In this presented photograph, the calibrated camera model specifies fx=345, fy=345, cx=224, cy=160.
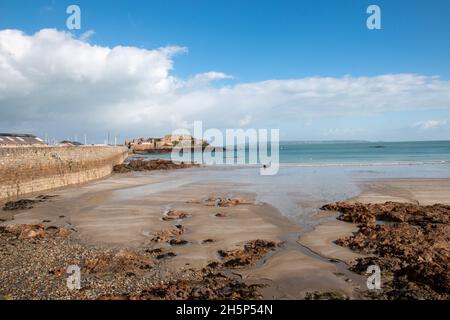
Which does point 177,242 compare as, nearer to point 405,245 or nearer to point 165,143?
point 405,245

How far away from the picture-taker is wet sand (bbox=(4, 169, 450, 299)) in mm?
7781

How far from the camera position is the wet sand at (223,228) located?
306 inches

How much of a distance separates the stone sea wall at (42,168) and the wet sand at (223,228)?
206 centimetres

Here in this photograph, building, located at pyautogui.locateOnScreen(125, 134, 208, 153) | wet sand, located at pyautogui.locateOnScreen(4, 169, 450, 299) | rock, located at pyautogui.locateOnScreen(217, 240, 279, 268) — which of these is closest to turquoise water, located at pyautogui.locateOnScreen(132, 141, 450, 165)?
building, located at pyautogui.locateOnScreen(125, 134, 208, 153)

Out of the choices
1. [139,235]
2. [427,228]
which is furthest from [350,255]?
[139,235]

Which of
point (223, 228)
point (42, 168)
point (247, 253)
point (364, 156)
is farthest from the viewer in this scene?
point (364, 156)

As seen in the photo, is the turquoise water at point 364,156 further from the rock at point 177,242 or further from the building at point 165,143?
the rock at point 177,242

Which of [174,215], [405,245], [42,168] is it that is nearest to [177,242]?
[174,215]

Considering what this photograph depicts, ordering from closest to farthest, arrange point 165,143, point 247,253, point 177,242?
1. point 247,253
2. point 177,242
3. point 165,143

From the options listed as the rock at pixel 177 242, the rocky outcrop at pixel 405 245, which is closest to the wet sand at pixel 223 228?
the rock at pixel 177 242

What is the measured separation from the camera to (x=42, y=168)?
22.1 metres

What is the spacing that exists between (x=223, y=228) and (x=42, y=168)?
15.3 metres

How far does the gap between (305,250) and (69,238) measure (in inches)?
288
